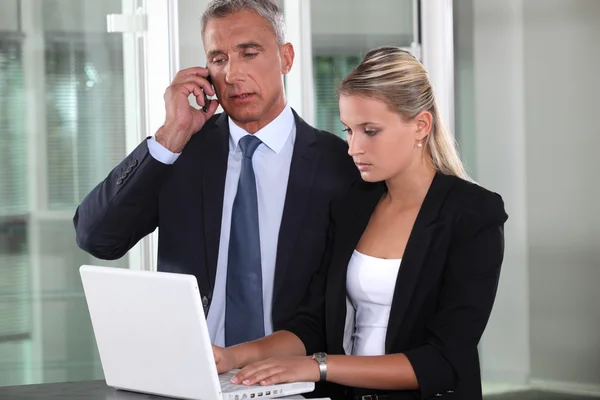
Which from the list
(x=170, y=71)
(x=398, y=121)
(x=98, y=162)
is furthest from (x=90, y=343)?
(x=398, y=121)

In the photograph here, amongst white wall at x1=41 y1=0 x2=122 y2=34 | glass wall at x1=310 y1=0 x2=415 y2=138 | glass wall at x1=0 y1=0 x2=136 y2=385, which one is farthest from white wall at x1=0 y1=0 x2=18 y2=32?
glass wall at x1=310 y1=0 x2=415 y2=138

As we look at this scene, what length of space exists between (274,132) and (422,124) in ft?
1.77

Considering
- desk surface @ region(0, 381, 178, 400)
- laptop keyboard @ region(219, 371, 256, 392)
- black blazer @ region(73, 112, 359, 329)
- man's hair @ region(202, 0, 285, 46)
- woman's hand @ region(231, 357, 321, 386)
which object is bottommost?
desk surface @ region(0, 381, 178, 400)

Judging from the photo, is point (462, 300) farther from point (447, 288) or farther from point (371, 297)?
point (371, 297)

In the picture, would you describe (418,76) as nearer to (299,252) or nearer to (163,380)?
(299,252)

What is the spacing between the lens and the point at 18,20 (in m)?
4.23

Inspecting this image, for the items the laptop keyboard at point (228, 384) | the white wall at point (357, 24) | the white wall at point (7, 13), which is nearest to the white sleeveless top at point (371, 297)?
the laptop keyboard at point (228, 384)

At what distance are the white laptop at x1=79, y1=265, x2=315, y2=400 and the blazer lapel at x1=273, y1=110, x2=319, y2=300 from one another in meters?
0.59

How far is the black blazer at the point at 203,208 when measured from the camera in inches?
108

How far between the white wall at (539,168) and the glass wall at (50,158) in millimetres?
1663

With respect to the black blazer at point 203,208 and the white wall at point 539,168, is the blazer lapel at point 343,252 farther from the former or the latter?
the white wall at point 539,168

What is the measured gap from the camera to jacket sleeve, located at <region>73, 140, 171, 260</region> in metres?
2.79

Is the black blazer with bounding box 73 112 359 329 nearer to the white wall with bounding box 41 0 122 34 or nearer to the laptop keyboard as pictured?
the laptop keyboard

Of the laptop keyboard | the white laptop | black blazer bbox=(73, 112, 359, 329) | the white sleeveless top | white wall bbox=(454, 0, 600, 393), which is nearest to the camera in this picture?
the white laptop
